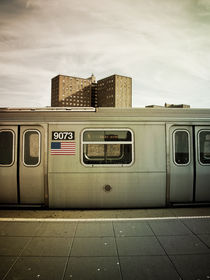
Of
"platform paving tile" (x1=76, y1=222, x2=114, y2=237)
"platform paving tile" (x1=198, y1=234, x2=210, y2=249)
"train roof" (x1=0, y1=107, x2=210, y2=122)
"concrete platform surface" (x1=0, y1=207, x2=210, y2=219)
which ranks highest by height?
"train roof" (x1=0, y1=107, x2=210, y2=122)

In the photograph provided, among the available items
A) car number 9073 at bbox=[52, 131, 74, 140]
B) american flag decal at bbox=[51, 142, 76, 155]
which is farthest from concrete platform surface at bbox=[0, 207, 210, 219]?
car number 9073 at bbox=[52, 131, 74, 140]

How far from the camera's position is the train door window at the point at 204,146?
5920 mm

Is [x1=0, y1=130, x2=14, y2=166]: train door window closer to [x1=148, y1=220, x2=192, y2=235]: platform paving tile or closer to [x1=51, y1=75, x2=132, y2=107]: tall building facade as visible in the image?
[x1=148, y1=220, x2=192, y2=235]: platform paving tile

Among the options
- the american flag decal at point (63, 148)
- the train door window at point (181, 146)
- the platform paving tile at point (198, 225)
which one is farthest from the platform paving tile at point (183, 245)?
the american flag decal at point (63, 148)

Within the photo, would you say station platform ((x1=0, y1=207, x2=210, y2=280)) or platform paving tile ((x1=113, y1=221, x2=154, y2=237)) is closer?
station platform ((x1=0, y1=207, x2=210, y2=280))

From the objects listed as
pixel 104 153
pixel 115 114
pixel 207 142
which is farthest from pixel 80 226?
pixel 207 142

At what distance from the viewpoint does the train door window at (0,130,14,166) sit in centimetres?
575

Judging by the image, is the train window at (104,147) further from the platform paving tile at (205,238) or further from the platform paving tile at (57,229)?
the platform paving tile at (205,238)

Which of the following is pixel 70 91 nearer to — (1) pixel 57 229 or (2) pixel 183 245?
(1) pixel 57 229

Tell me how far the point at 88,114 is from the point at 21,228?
11.1ft

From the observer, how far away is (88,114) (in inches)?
226

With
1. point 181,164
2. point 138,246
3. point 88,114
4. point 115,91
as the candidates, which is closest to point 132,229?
point 138,246

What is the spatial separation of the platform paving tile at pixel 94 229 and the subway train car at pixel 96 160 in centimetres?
79

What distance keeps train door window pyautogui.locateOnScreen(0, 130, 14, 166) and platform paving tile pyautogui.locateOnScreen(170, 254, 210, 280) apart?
483cm
